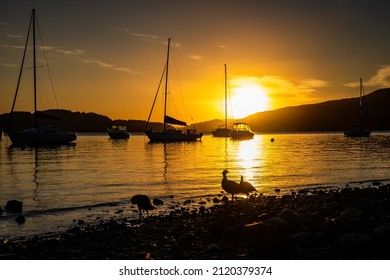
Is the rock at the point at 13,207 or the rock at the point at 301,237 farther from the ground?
the rock at the point at 301,237

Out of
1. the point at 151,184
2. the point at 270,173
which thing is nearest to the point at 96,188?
the point at 151,184

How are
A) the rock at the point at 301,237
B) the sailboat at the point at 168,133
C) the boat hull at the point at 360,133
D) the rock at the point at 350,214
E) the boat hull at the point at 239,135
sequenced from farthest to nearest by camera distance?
the boat hull at the point at 239,135
the boat hull at the point at 360,133
the sailboat at the point at 168,133
the rock at the point at 350,214
the rock at the point at 301,237

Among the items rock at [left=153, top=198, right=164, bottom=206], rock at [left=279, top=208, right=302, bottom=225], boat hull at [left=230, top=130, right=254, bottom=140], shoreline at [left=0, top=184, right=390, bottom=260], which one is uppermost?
boat hull at [left=230, top=130, right=254, bottom=140]

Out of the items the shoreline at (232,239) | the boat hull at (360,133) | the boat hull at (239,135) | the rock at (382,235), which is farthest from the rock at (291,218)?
the boat hull at (360,133)

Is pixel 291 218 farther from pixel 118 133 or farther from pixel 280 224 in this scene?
pixel 118 133

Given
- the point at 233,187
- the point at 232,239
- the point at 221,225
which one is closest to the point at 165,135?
the point at 233,187

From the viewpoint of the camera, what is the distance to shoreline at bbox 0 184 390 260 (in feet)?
27.5

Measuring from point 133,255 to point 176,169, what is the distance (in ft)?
83.3

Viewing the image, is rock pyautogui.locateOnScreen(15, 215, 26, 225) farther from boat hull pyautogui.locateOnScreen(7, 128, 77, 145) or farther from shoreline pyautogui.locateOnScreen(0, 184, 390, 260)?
boat hull pyautogui.locateOnScreen(7, 128, 77, 145)

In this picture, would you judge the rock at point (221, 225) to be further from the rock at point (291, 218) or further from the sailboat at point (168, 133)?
the sailboat at point (168, 133)

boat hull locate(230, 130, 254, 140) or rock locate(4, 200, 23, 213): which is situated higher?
boat hull locate(230, 130, 254, 140)

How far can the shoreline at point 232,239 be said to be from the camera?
27.5 feet

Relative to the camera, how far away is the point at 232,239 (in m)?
9.73

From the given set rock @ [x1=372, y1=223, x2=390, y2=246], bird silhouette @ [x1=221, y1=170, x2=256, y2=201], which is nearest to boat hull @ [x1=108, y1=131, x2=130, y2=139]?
bird silhouette @ [x1=221, y1=170, x2=256, y2=201]
